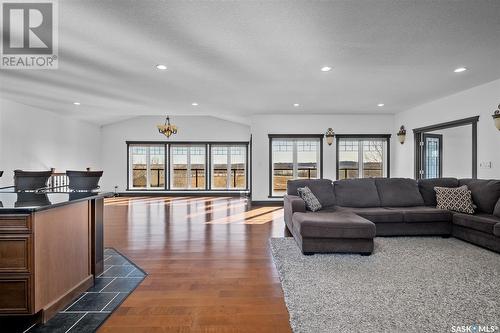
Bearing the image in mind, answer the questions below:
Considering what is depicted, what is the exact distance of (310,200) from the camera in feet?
14.3

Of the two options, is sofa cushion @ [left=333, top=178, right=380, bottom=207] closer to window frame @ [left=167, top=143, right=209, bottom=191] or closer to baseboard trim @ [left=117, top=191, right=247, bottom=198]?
baseboard trim @ [left=117, top=191, right=247, bottom=198]

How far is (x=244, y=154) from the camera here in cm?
1017

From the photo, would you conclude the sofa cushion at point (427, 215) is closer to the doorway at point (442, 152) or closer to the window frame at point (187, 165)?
the doorway at point (442, 152)

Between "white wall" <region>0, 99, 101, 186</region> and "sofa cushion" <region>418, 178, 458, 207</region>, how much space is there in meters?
8.75

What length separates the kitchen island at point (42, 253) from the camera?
6.27ft

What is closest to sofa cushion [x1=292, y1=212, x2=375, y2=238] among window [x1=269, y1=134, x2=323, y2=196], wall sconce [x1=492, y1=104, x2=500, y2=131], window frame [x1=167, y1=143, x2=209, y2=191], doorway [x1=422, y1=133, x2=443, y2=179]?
wall sconce [x1=492, y1=104, x2=500, y2=131]

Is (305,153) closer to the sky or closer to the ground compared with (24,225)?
closer to the sky

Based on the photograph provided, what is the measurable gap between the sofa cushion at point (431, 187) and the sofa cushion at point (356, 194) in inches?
35.5

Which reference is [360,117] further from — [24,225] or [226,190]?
[24,225]

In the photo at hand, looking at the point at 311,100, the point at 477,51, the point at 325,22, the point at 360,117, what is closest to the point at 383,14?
the point at 325,22

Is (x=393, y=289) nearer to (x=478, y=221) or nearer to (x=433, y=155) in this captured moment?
(x=478, y=221)

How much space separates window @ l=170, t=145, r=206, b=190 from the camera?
10.1m

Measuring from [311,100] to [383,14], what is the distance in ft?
11.7

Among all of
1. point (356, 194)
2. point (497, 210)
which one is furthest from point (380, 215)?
point (497, 210)
